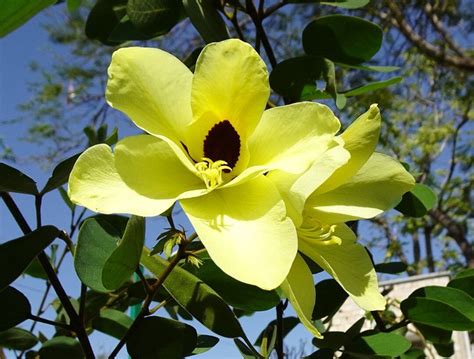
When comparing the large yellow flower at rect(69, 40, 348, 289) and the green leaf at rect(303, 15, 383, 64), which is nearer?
the large yellow flower at rect(69, 40, 348, 289)

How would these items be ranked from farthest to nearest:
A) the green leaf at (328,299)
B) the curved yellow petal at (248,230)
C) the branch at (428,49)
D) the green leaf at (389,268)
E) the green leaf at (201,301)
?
1. the branch at (428,49)
2. the green leaf at (389,268)
3. the green leaf at (328,299)
4. the green leaf at (201,301)
5. the curved yellow petal at (248,230)

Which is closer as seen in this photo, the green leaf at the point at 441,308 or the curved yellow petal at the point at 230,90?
the curved yellow petal at the point at 230,90

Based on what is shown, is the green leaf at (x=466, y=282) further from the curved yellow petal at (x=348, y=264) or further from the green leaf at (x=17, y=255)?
the green leaf at (x=17, y=255)

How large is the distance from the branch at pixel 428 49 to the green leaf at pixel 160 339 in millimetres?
5062

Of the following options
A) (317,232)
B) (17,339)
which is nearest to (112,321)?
(17,339)

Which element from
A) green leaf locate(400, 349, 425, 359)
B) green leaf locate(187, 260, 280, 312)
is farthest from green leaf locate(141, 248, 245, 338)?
green leaf locate(400, 349, 425, 359)

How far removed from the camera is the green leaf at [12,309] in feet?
1.82

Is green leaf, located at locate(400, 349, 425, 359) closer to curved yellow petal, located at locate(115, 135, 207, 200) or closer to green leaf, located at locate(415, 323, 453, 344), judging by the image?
green leaf, located at locate(415, 323, 453, 344)

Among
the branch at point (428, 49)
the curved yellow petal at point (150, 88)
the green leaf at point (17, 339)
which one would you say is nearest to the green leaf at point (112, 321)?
the green leaf at point (17, 339)

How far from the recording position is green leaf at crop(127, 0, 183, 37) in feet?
2.18

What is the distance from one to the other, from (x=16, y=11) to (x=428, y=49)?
5.19 m

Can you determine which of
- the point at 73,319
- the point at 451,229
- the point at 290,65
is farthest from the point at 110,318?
the point at 451,229

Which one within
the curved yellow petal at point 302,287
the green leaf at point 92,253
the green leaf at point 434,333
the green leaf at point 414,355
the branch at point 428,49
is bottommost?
the branch at point 428,49

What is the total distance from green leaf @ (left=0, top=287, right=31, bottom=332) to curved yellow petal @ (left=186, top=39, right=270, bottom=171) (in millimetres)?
232
